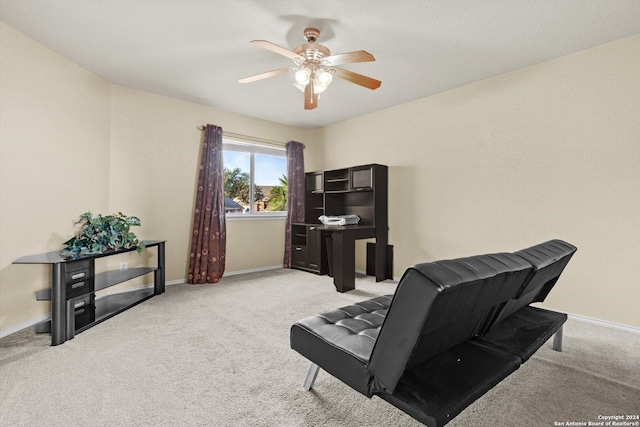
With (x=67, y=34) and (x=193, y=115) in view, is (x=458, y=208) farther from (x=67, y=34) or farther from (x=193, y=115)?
(x=67, y=34)

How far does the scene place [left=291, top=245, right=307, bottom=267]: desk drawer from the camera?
5.09 meters

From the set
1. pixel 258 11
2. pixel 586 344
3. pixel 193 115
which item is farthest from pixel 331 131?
pixel 586 344

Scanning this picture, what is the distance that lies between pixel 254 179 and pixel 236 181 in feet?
1.04

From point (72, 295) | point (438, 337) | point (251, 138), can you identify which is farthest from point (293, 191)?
point (438, 337)

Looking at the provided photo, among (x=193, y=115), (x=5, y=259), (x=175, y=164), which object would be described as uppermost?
(x=193, y=115)

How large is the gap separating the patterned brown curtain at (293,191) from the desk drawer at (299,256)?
9 centimetres

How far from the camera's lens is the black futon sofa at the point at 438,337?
3.47 ft

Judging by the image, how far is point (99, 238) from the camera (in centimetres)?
294

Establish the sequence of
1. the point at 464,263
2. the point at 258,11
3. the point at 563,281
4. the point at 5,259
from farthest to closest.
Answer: the point at 563,281
the point at 5,259
the point at 258,11
the point at 464,263

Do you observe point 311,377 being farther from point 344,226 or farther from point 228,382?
point 344,226

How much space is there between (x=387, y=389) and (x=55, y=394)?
6.18 feet

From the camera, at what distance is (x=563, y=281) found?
9.98 ft

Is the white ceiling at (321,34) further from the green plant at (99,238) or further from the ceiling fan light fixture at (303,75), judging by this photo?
the green plant at (99,238)

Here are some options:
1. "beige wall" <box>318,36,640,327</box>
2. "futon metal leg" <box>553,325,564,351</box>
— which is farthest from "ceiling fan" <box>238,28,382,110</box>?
"futon metal leg" <box>553,325,564,351</box>
